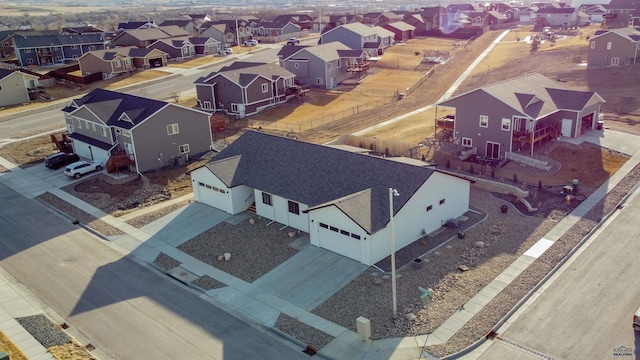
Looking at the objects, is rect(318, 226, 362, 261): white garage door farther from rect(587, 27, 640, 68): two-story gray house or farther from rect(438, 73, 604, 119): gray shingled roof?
rect(587, 27, 640, 68): two-story gray house

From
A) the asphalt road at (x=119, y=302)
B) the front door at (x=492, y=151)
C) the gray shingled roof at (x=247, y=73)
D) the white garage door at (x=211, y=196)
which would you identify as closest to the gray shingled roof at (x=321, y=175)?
the white garage door at (x=211, y=196)

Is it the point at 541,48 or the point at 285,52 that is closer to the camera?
the point at 285,52

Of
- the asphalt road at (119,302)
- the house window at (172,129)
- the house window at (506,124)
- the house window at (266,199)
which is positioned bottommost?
the asphalt road at (119,302)

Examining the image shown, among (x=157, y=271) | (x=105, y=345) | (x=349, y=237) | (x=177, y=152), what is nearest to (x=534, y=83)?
(x=349, y=237)

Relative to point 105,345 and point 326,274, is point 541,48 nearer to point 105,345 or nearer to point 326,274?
point 326,274

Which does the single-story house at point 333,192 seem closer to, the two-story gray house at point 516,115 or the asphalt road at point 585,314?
the asphalt road at point 585,314

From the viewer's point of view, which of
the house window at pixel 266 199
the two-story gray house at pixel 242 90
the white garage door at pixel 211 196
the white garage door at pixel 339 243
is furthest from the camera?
the two-story gray house at pixel 242 90
